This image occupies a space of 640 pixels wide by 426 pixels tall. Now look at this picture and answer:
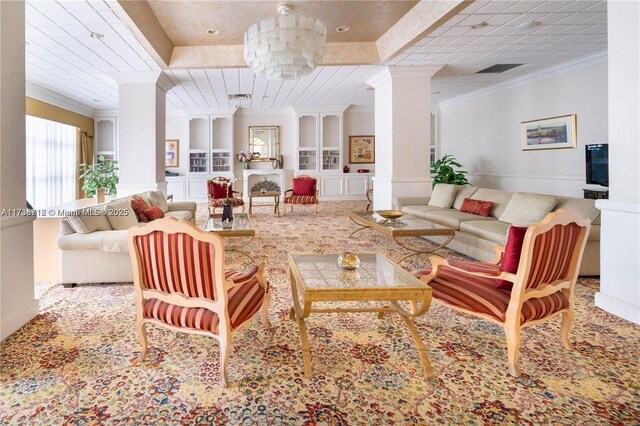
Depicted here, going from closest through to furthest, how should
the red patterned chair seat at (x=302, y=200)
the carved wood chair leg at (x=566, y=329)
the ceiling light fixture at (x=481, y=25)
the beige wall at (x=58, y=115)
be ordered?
the carved wood chair leg at (x=566, y=329) → the ceiling light fixture at (x=481, y=25) → the beige wall at (x=58, y=115) → the red patterned chair seat at (x=302, y=200)

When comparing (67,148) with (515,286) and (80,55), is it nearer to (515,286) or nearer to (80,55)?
(80,55)

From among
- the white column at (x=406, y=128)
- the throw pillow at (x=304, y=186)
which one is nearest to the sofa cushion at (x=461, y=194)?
the white column at (x=406, y=128)

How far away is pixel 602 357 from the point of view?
7.32 feet

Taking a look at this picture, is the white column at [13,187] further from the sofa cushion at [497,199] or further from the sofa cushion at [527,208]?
the sofa cushion at [497,199]

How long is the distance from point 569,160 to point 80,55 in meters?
8.56

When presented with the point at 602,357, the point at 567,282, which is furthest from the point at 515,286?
the point at 602,357

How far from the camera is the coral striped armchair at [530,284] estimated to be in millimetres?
2002

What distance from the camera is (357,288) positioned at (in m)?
2.05

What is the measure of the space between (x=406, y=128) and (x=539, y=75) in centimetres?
291

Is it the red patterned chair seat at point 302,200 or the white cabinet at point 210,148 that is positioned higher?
the white cabinet at point 210,148

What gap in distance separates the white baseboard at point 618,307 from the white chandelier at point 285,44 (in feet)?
12.0

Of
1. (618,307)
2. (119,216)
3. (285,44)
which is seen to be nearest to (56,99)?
(119,216)

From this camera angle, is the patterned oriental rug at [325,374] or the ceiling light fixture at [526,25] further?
the ceiling light fixture at [526,25]

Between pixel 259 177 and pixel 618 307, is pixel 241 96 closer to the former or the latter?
pixel 259 177
